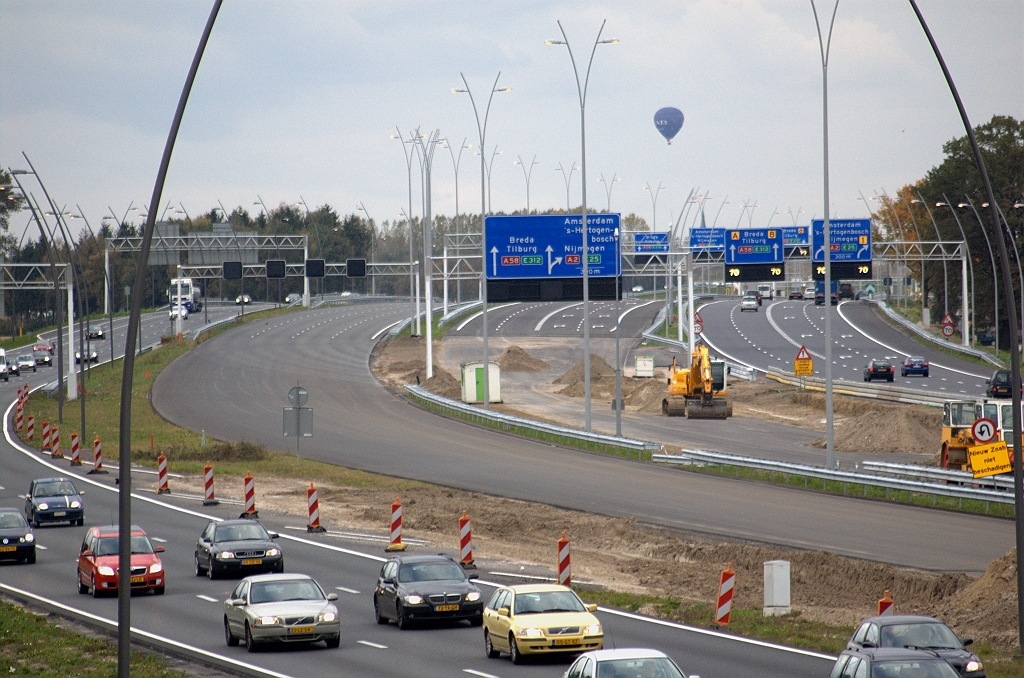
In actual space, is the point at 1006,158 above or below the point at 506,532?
above

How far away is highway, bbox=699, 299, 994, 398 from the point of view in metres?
79.8

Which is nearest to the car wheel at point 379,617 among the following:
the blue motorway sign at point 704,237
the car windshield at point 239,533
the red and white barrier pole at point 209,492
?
the car windshield at point 239,533

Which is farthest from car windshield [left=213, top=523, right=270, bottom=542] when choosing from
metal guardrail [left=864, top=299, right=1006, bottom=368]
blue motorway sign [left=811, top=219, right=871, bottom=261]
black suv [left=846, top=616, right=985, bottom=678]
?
metal guardrail [left=864, top=299, right=1006, bottom=368]

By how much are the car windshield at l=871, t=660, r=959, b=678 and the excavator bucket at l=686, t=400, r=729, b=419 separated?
47723 millimetres

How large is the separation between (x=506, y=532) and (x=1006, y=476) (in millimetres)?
14865

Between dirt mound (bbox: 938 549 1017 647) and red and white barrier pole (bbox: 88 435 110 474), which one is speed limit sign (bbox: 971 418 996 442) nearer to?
dirt mound (bbox: 938 549 1017 647)

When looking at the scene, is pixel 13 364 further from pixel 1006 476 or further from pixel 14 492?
pixel 1006 476

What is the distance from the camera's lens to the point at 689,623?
22.0 m

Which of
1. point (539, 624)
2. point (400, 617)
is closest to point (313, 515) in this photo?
point (400, 617)

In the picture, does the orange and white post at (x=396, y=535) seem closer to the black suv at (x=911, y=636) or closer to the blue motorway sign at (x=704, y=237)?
the black suv at (x=911, y=636)

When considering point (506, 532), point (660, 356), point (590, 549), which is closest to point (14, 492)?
point (506, 532)

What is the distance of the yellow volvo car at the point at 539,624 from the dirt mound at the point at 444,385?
5067 centimetres

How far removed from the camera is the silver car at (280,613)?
19.9m

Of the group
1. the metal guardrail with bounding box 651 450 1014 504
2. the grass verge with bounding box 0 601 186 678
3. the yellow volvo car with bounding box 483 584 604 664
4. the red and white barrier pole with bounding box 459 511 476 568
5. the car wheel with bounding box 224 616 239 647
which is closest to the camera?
the yellow volvo car with bounding box 483 584 604 664
